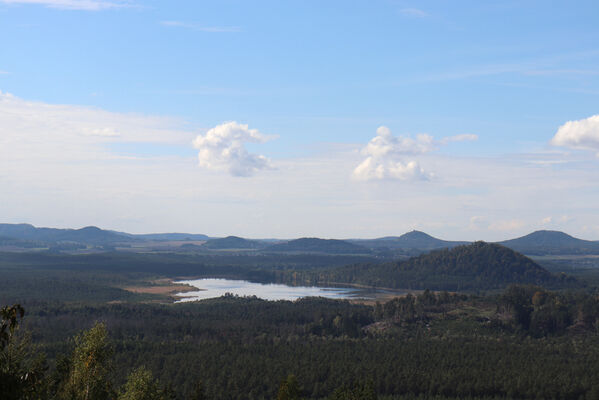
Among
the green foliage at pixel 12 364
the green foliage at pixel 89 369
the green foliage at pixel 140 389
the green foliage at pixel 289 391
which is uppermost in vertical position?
the green foliage at pixel 12 364

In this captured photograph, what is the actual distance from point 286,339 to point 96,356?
146 metres

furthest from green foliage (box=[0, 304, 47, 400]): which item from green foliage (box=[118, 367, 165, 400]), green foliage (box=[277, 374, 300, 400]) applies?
green foliage (box=[277, 374, 300, 400])

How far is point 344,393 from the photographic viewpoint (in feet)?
266

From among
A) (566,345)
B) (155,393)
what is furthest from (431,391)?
(155,393)

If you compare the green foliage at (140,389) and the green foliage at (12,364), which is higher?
the green foliage at (12,364)

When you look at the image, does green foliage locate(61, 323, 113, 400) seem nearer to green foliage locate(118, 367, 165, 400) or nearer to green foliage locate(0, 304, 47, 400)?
green foliage locate(118, 367, 165, 400)

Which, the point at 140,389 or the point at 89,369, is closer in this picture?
the point at 89,369

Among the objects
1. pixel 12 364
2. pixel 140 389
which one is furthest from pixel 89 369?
pixel 12 364

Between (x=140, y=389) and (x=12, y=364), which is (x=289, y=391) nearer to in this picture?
(x=140, y=389)

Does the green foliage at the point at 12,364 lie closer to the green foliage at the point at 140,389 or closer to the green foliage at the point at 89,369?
the green foliage at the point at 89,369

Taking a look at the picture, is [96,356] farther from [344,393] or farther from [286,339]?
[286,339]

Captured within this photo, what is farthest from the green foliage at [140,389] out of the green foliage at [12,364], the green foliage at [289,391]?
the green foliage at [12,364]

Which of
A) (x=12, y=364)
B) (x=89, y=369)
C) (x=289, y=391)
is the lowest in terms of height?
(x=289, y=391)

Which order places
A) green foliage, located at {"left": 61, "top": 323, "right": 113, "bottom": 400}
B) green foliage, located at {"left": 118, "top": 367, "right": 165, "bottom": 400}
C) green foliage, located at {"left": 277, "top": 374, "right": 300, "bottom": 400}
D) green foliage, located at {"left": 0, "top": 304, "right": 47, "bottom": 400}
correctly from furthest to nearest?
1. green foliage, located at {"left": 277, "top": 374, "right": 300, "bottom": 400}
2. green foliage, located at {"left": 118, "top": 367, "right": 165, "bottom": 400}
3. green foliage, located at {"left": 61, "top": 323, "right": 113, "bottom": 400}
4. green foliage, located at {"left": 0, "top": 304, "right": 47, "bottom": 400}
